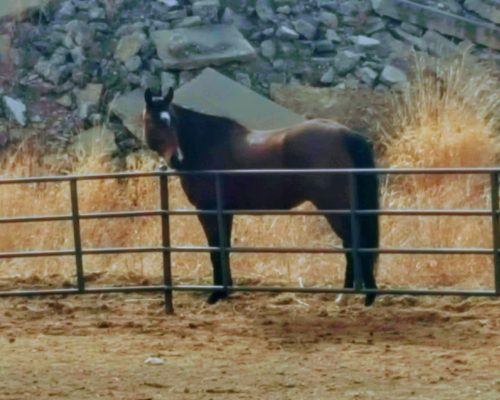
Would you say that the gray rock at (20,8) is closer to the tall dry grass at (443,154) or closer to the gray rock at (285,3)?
the gray rock at (285,3)

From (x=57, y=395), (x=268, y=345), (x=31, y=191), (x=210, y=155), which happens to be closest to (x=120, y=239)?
(x=31, y=191)

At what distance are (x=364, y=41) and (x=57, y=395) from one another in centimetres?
1304

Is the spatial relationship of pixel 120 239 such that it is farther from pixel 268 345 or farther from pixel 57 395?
pixel 57 395

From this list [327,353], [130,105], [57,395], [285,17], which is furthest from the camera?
[285,17]

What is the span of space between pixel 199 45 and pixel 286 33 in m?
1.48

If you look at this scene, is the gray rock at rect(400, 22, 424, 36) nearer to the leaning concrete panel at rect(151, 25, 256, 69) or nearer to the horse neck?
the leaning concrete panel at rect(151, 25, 256, 69)

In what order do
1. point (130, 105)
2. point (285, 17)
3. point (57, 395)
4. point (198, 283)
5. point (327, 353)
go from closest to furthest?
point (57, 395) < point (327, 353) < point (198, 283) < point (130, 105) < point (285, 17)

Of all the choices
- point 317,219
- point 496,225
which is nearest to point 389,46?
point 317,219

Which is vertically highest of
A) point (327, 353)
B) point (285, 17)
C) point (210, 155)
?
point (285, 17)

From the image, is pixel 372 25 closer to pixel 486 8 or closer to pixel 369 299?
pixel 486 8

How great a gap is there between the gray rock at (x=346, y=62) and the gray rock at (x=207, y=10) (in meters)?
1.78

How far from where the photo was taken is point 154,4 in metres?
21.2

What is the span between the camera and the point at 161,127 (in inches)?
480

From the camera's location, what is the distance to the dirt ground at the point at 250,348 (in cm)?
826
